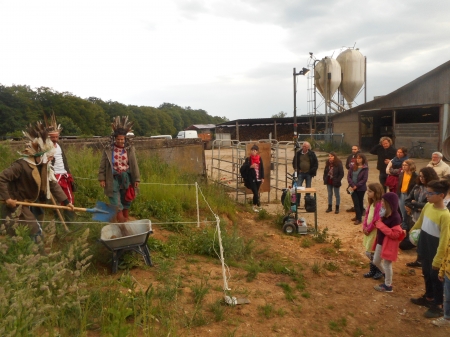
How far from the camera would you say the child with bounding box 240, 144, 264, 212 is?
387 inches

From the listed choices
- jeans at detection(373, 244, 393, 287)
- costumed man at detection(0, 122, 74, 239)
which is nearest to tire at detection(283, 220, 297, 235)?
jeans at detection(373, 244, 393, 287)

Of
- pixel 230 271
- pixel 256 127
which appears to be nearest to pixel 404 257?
pixel 230 271

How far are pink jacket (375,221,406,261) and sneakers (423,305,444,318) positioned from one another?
2.42 feet

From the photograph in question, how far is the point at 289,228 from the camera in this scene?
25.9 feet

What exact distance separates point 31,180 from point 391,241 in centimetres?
462

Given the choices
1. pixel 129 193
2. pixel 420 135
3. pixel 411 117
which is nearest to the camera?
pixel 129 193

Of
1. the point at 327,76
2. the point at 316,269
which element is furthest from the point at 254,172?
the point at 327,76

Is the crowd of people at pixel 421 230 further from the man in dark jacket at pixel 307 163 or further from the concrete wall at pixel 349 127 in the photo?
the concrete wall at pixel 349 127

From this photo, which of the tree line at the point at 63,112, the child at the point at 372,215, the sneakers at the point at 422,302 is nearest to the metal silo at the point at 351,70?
the tree line at the point at 63,112

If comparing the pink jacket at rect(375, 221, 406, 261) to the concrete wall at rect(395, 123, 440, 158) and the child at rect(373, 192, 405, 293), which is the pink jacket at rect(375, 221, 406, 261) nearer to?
the child at rect(373, 192, 405, 293)

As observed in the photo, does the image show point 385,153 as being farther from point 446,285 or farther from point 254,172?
point 446,285

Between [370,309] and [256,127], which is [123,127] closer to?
[370,309]

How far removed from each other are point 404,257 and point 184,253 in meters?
3.81

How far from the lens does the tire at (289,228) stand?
310 inches
